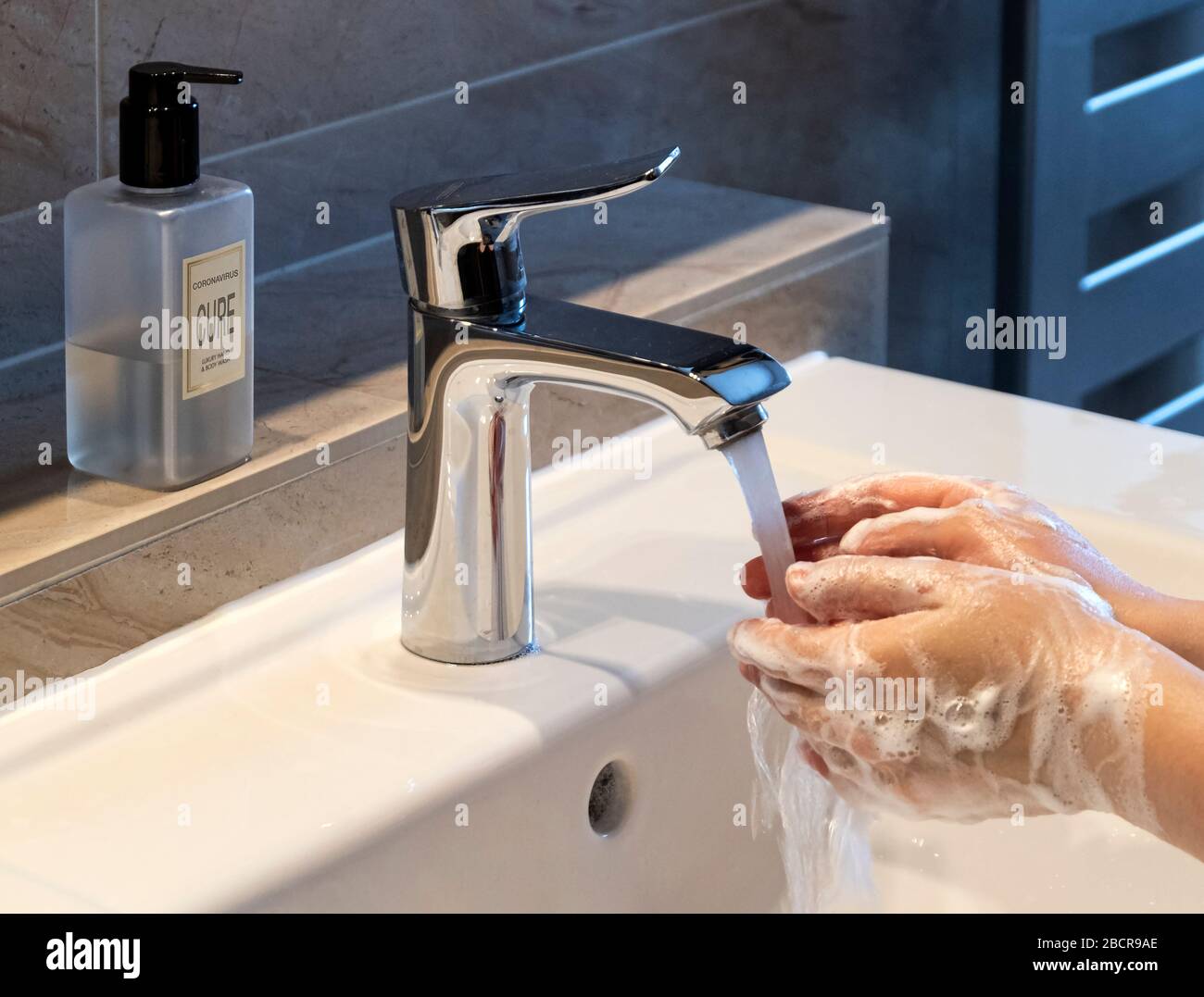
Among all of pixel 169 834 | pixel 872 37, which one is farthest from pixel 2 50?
pixel 872 37

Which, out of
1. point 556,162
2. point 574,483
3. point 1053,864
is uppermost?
point 556,162

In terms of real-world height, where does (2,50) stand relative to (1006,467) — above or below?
above

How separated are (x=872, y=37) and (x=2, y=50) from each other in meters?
0.83

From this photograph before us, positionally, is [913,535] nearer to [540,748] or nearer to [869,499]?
[869,499]

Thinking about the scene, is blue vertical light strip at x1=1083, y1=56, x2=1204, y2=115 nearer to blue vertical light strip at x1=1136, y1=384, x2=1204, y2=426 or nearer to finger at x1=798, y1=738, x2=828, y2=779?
blue vertical light strip at x1=1136, y1=384, x2=1204, y2=426

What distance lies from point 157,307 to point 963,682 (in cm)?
30

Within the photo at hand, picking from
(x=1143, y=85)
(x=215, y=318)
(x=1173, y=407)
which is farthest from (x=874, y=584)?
(x=1173, y=407)

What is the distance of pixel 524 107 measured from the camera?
927 mm

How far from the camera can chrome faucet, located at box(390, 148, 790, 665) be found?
0.48 metres

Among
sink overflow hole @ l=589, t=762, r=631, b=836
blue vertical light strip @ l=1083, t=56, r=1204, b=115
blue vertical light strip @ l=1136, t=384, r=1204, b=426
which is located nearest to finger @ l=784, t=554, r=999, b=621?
sink overflow hole @ l=589, t=762, r=631, b=836

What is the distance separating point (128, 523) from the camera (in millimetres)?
551
